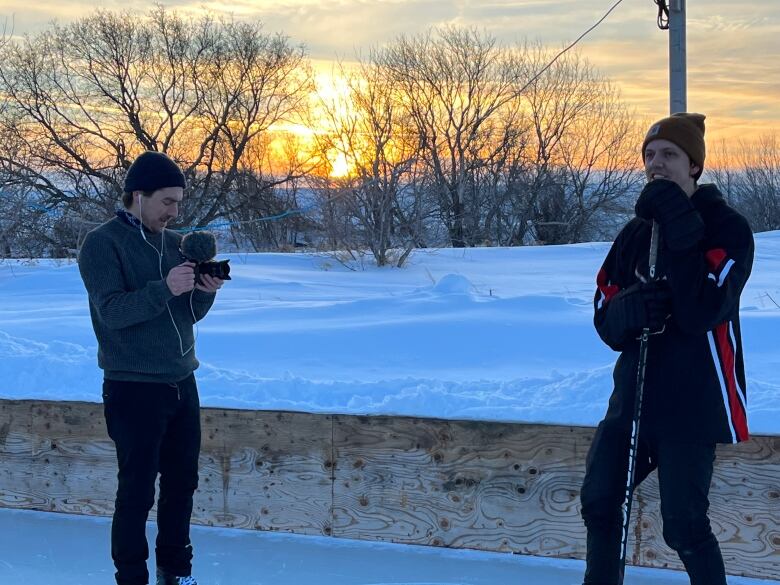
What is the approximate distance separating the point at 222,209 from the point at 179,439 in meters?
27.4

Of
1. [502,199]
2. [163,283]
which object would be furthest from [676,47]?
[502,199]

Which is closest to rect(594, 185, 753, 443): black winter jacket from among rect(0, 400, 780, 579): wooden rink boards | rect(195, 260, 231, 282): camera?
rect(0, 400, 780, 579): wooden rink boards

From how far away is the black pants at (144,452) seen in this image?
9.52 feet

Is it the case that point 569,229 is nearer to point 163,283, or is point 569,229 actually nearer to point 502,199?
point 502,199

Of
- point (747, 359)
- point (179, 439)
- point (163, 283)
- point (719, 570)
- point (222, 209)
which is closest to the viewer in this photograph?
point (719, 570)

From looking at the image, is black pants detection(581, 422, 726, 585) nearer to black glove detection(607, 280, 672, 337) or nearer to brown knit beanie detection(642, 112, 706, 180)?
black glove detection(607, 280, 672, 337)

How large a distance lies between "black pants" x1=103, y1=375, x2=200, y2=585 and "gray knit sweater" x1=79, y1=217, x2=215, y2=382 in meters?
0.06

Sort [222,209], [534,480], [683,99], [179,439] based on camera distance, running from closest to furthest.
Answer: [179,439] < [534,480] < [683,99] < [222,209]

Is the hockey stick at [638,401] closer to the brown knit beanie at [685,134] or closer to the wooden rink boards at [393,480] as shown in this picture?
the brown knit beanie at [685,134]

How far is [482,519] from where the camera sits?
3684 mm

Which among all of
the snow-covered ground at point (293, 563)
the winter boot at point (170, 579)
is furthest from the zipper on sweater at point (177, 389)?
the snow-covered ground at point (293, 563)

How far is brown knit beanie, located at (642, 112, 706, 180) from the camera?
2.47 meters

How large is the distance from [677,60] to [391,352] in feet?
10.6

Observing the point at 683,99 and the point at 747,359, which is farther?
the point at 683,99
